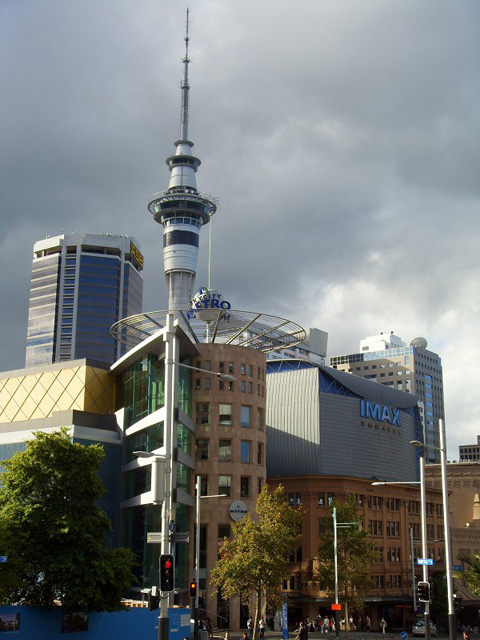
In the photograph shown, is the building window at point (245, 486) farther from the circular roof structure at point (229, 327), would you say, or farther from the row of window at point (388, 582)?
the row of window at point (388, 582)

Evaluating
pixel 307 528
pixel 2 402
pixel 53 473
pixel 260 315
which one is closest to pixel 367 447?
pixel 307 528

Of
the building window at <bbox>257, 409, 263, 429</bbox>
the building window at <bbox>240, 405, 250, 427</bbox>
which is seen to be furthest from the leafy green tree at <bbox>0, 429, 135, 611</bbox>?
the building window at <bbox>257, 409, 263, 429</bbox>

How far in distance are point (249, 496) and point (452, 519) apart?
66.8 m

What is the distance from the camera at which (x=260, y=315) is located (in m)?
77.8

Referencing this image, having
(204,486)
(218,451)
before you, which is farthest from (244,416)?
(204,486)

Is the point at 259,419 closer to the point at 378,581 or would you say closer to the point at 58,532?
the point at 378,581

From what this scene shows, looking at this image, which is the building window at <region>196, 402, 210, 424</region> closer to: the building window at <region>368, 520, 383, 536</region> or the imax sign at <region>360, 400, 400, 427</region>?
the building window at <region>368, 520, 383, 536</region>

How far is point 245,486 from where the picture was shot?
78.2m

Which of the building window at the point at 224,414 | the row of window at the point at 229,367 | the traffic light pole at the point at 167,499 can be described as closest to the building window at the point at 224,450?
the building window at the point at 224,414

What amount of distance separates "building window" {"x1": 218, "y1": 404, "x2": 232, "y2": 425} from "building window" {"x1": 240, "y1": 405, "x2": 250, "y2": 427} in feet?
4.65

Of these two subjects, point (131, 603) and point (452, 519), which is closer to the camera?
point (131, 603)

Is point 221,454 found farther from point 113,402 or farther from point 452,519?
point 452,519

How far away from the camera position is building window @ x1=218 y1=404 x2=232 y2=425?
7794 cm

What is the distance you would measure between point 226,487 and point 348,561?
1423 centimetres
